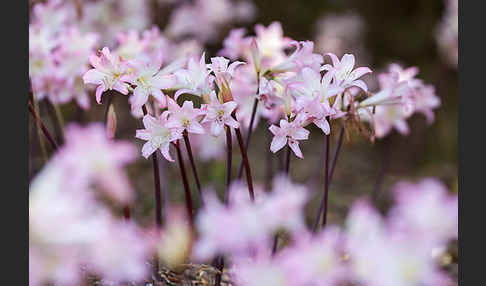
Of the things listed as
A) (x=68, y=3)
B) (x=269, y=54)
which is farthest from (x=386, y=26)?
(x=269, y=54)

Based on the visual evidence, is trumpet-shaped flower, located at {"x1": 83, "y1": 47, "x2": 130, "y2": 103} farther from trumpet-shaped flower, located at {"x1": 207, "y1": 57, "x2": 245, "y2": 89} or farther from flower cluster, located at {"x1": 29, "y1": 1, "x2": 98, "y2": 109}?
flower cluster, located at {"x1": 29, "y1": 1, "x2": 98, "y2": 109}

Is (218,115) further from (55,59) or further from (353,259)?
(55,59)

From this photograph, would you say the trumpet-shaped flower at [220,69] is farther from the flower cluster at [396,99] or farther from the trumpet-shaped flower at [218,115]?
the flower cluster at [396,99]

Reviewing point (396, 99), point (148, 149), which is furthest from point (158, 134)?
point (396, 99)

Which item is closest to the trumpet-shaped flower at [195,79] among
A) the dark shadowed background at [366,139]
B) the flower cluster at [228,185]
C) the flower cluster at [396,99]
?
the flower cluster at [228,185]

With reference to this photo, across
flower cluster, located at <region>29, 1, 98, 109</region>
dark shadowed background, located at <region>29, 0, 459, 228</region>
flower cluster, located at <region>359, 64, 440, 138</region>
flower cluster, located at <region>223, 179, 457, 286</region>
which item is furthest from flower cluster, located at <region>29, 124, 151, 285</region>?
dark shadowed background, located at <region>29, 0, 459, 228</region>

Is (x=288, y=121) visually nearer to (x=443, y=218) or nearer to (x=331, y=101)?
(x=331, y=101)
